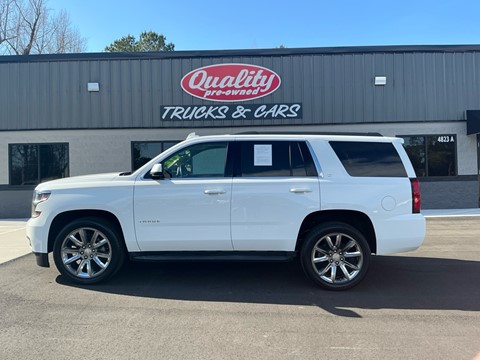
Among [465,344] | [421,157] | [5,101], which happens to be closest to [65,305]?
[465,344]

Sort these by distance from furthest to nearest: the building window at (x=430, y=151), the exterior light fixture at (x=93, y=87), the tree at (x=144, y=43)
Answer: the tree at (x=144, y=43)
the building window at (x=430, y=151)
the exterior light fixture at (x=93, y=87)

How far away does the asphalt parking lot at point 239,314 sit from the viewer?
12.3ft

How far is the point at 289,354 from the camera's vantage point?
3648 mm

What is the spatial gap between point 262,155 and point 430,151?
1001 cm

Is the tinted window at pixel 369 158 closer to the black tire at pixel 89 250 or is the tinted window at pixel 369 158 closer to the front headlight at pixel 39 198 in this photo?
the black tire at pixel 89 250

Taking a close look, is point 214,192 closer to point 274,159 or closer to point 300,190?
point 274,159

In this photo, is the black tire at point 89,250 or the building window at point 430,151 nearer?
the black tire at point 89,250

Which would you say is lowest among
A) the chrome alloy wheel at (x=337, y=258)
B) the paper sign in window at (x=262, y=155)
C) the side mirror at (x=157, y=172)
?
the chrome alloy wheel at (x=337, y=258)

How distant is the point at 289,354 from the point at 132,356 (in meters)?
1.35

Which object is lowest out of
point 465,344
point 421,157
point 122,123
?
point 465,344

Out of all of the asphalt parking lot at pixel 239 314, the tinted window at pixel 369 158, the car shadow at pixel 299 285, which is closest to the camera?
the asphalt parking lot at pixel 239 314

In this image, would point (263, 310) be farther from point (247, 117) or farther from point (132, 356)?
point (247, 117)

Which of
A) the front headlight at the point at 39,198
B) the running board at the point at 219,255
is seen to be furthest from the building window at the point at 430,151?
the front headlight at the point at 39,198

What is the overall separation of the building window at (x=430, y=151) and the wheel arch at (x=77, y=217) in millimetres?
10715
